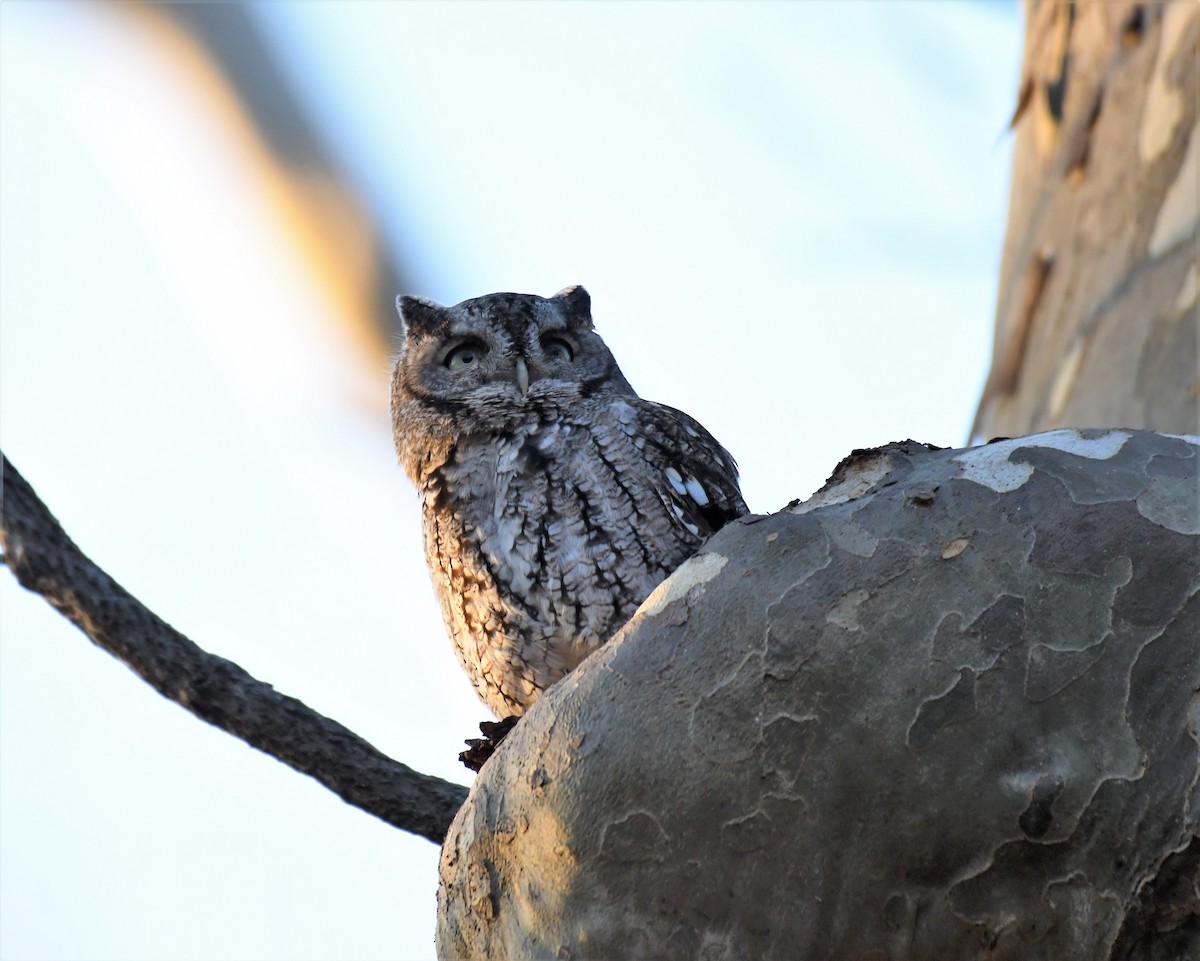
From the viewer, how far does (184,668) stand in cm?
246

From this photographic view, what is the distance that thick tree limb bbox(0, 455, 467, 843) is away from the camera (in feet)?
8.07

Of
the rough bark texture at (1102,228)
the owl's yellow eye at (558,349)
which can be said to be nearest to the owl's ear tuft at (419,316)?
the owl's yellow eye at (558,349)

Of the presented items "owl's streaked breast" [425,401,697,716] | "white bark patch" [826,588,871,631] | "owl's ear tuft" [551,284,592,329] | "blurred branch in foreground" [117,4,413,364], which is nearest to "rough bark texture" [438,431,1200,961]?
"white bark patch" [826,588,871,631]

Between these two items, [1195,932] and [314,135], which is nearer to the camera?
[1195,932]

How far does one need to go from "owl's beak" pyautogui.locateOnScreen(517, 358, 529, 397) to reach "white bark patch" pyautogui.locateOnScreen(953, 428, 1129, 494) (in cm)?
138

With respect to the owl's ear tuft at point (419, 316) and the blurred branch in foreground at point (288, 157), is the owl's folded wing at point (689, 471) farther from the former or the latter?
the blurred branch in foreground at point (288, 157)

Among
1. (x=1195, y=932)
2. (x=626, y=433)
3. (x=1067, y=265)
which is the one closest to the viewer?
(x=1195, y=932)

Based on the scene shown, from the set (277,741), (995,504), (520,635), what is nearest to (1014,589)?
(995,504)

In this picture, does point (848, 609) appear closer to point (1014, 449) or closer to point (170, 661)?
point (1014, 449)

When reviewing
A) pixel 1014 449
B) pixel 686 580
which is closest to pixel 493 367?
pixel 686 580

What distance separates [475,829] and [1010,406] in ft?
8.99

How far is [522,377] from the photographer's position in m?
3.09

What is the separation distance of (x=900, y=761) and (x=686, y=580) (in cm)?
38

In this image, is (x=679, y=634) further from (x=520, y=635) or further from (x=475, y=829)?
(x=520, y=635)
